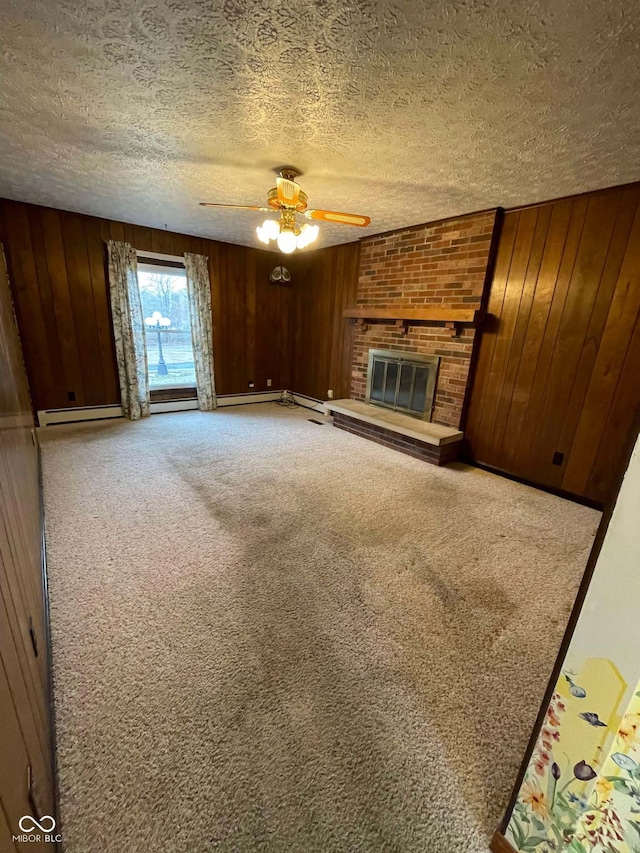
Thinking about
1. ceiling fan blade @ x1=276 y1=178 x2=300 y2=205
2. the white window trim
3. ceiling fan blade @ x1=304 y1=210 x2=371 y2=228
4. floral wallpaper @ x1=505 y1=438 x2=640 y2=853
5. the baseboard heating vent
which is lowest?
the baseboard heating vent

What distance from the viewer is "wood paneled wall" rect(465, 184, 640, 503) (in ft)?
8.12

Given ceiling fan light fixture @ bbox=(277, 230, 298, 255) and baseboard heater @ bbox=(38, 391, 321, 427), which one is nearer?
ceiling fan light fixture @ bbox=(277, 230, 298, 255)

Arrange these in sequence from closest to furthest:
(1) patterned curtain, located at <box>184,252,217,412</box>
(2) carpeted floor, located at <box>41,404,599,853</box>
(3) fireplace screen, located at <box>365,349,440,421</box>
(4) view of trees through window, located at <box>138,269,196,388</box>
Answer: (2) carpeted floor, located at <box>41,404,599,853</box>
(3) fireplace screen, located at <box>365,349,440,421</box>
(1) patterned curtain, located at <box>184,252,217,412</box>
(4) view of trees through window, located at <box>138,269,196,388</box>

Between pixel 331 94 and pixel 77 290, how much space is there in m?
3.79

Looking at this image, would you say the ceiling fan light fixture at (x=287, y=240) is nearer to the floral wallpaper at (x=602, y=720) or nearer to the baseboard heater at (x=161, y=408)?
the floral wallpaper at (x=602, y=720)

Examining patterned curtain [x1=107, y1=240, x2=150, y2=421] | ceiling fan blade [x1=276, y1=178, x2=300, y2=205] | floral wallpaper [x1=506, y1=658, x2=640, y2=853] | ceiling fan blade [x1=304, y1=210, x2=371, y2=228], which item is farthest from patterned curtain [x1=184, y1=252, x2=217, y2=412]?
floral wallpaper [x1=506, y1=658, x2=640, y2=853]

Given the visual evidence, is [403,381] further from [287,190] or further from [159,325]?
[159,325]

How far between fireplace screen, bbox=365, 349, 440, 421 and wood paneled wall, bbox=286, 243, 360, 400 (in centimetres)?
55

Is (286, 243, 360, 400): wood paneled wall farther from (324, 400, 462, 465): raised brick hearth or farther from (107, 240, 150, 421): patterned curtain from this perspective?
(107, 240, 150, 421): patterned curtain

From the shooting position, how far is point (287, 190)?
2340mm

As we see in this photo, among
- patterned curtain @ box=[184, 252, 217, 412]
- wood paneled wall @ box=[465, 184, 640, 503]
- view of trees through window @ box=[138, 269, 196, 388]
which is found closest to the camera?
wood paneled wall @ box=[465, 184, 640, 503]

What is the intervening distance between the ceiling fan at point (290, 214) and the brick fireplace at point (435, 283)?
1325mm

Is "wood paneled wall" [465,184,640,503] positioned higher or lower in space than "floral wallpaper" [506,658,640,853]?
higher

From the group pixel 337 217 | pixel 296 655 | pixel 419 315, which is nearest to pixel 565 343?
pixel 419 315
